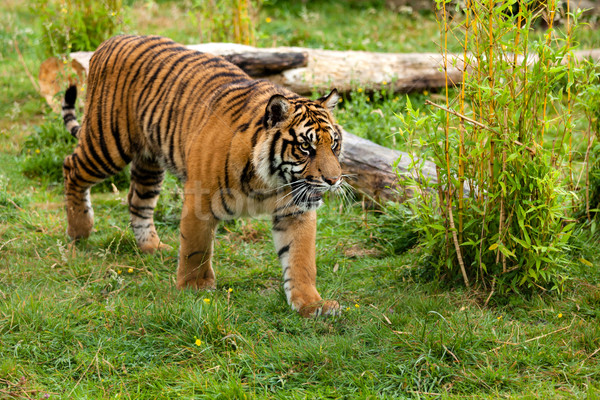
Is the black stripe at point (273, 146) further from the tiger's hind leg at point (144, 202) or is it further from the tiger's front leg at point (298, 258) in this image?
the tiger's hind leg at point (144, 202)

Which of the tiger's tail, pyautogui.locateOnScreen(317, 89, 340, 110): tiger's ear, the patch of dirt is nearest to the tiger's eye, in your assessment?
pyautogui.locateOnScreen(317, 89, 340, 110): tiger's ear

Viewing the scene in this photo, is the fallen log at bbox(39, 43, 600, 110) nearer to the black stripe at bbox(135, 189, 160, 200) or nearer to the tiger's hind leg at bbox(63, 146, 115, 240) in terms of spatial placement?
the tiger's hind leg at bbox(63, 146, 115, 240)

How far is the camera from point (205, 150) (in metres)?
3.88

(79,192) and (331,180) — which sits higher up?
(331,180)

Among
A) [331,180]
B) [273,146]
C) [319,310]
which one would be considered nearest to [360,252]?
[319,310]

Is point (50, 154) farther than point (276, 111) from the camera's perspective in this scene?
Yes

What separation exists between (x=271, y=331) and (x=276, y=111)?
125cm

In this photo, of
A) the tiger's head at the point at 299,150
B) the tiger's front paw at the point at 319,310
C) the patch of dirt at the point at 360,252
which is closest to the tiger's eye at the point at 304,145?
the tiger's head at the point at 299,150

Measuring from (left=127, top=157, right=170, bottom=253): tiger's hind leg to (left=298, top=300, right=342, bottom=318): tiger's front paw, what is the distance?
5.55ft

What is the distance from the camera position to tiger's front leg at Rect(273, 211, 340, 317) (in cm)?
373

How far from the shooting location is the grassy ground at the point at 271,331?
9.72 feet

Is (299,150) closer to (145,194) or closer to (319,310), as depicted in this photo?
(319,310)

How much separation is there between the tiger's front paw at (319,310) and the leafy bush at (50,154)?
3.02m

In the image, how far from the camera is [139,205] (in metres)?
4.95
